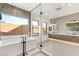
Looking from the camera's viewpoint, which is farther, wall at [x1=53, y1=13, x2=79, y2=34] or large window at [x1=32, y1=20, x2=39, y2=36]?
large window at [x1=32, y1=20, x2=39, y2=36]

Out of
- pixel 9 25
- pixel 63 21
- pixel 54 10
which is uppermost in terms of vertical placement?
pixel 54 10

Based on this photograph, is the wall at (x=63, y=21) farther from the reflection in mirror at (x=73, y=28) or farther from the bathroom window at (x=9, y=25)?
the bathroom window at (x=9, y=25)

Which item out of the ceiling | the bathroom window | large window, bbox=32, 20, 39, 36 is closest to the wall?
the ceiling

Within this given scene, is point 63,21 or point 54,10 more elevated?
point 54,10

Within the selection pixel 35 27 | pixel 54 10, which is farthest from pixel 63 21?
pixel 35 27

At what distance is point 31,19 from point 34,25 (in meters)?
0.40

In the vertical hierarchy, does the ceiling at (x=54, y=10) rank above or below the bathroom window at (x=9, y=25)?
above

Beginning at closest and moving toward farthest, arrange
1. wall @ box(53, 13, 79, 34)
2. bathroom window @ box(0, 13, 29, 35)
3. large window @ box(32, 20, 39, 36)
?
bathroom window @ box(0, 13, 29, 35)
wall @ box(53, 13, 79, 34)
large window @ box(32, 20, 39, 36)

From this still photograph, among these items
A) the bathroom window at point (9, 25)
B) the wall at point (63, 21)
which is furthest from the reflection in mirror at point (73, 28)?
the bathroom window at point (9, 25)

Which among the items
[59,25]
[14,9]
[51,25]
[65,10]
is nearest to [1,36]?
[14,9]

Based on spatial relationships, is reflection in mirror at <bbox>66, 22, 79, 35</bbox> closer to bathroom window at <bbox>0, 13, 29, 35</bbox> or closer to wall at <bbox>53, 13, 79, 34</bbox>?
wall at <bbox>53, 13, 79, 34</bbox>

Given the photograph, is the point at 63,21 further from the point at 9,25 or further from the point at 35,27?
the point at 9,25

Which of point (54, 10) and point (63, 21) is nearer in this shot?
point (63, 21)

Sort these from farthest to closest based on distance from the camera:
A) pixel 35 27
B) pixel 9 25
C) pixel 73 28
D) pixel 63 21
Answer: pixel 35 27
pixel 73 28
pixel 63 21
pixel 9 25
